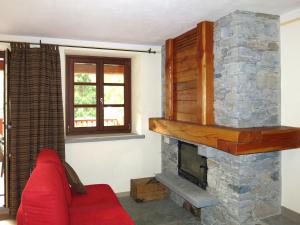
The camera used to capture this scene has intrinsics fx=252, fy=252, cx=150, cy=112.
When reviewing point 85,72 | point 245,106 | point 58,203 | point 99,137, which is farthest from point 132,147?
point 58,203

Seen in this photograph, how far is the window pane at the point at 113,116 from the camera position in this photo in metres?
Answer: 4.12

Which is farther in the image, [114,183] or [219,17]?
[114,183]

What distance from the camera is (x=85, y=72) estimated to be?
4.00 m

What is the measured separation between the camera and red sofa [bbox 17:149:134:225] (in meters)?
1.63

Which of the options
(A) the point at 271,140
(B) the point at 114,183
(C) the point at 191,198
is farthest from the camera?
(B) the point at 114,183

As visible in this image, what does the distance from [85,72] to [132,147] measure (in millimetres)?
1398

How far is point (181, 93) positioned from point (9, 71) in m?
2.22

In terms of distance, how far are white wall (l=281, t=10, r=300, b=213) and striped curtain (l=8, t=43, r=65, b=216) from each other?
2.69 metres

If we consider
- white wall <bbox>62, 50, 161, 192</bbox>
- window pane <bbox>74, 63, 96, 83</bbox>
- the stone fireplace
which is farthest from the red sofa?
window pane <bbox>74, 63, 96, 83</bbox>

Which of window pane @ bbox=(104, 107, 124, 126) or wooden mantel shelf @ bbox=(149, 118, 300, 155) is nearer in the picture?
wooden mantel shelf @ bbox=(149, 118, 300, 155)

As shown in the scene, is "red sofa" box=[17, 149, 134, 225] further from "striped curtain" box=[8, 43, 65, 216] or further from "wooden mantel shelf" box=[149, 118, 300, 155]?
"wooden mantel shelf" box=[149, 118, 300, 155]

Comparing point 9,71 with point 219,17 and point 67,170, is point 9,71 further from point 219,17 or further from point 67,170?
point 219,17

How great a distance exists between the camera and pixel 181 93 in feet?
11.1

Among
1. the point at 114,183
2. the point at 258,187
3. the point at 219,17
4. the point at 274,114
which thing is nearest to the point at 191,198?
the point at 258,187
